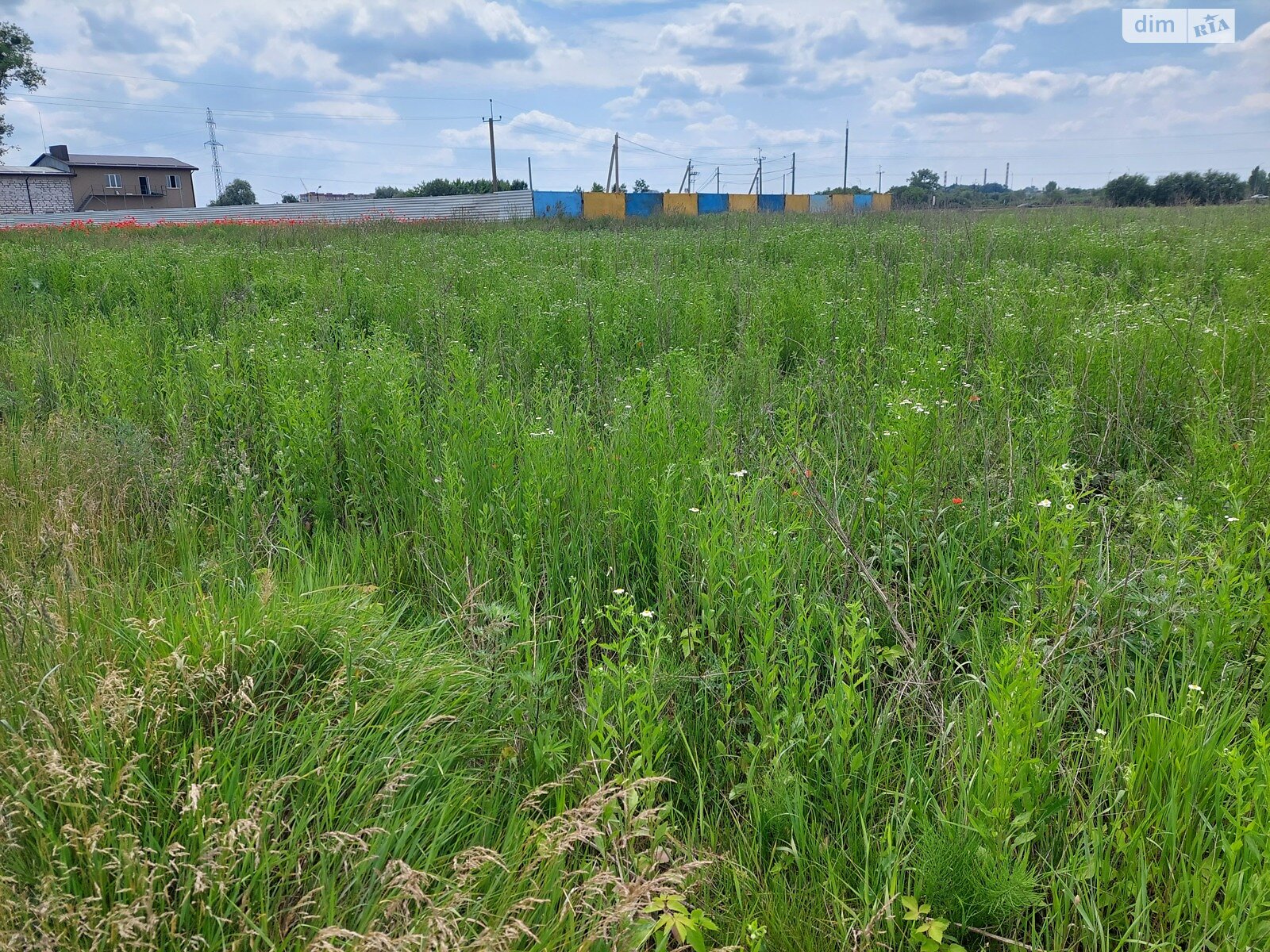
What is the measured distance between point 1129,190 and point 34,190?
7844 centimetres

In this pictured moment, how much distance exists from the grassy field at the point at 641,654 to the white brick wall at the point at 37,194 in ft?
237

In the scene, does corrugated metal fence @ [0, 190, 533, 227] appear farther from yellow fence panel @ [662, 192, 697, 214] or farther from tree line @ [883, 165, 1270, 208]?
tree line @ [883, 165, 1270, 208]

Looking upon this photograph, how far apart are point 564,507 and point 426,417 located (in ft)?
4.95

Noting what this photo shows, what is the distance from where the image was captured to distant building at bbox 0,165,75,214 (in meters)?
59.9

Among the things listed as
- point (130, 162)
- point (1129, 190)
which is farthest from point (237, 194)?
point (1129, 190)

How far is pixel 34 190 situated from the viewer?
63.9m

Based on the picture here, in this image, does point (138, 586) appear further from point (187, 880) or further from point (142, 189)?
point (142, 189)

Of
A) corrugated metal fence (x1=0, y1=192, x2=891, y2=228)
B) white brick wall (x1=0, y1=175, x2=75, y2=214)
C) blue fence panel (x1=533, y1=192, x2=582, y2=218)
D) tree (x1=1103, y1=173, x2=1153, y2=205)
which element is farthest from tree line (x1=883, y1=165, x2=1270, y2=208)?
white brick wall (x1=0, y1=175, x2=75, y2=214)

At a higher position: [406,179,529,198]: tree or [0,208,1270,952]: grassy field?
[406,179,529,198]: tree

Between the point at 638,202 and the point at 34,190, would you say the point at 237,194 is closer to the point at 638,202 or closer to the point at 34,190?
the point at 34,190

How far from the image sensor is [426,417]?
186 inches

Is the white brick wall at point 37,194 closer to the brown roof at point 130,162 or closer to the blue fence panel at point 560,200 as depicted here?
the brown roof at point 130,162

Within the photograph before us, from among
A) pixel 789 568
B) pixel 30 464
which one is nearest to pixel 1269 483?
pixel 789 568

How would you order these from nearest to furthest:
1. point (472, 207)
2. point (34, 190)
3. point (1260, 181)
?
point (1260, 181), point (472, 207), point (34, 190)
